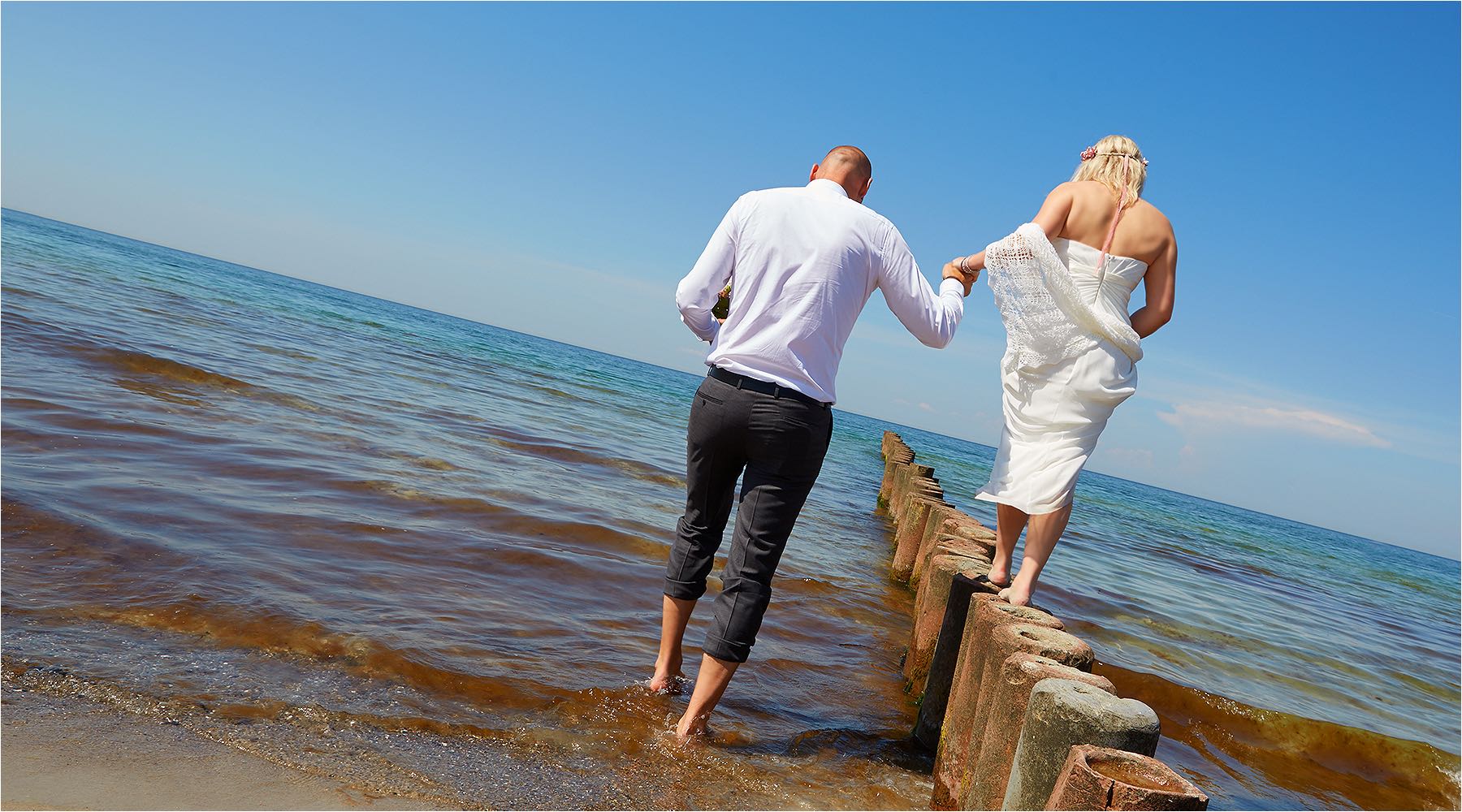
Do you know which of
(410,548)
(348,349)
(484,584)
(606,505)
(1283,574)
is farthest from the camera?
(348,349)

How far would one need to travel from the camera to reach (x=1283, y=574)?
19125mm

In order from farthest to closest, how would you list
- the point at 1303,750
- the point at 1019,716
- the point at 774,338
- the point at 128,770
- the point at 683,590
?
the point at 1303,750
the point at 683,590
the point at 774,338
the point at 1019,716
the point at 128,770

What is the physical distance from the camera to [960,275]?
11.6 ft

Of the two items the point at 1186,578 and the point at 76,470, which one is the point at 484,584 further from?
the point at 1186,578

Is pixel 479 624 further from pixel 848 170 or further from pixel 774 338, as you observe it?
pixel 848 170

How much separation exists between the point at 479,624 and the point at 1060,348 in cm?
286

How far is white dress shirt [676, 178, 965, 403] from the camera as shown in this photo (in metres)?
2.99

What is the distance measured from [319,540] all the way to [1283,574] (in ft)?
67.4

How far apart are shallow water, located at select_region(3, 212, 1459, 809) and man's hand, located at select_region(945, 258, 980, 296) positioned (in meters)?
1.94

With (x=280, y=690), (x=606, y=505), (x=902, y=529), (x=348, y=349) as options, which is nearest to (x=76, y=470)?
(x=280, y=690)

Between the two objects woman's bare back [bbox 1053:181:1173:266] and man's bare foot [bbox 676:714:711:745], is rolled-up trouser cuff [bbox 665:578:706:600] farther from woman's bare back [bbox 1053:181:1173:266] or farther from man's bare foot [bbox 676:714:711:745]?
woman's bare back [bbox 1053:181:1173:266]

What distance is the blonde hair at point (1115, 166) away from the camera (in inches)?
141

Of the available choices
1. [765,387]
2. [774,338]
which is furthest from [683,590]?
[774,338]

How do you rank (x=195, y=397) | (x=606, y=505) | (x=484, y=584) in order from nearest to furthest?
A: 1. (x=484, y=584)
2. (x=606, y=505)
3. (x=195, y=397)
